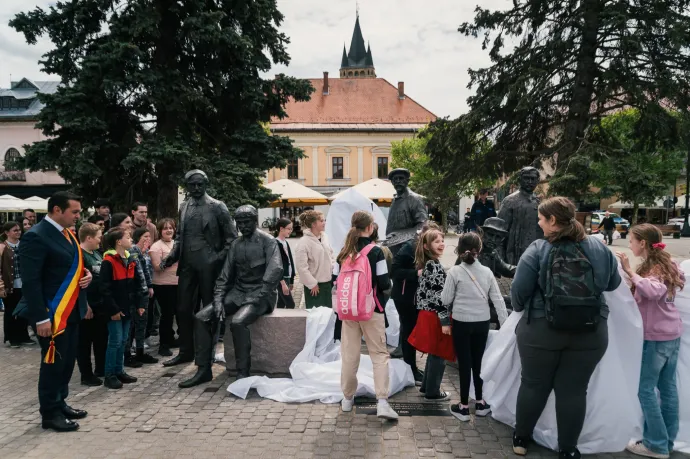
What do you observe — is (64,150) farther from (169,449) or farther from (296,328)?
(169,449)

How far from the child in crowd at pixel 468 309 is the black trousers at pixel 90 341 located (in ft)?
12.1

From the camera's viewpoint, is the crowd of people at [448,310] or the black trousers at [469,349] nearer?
the crowd of people at [448,310]

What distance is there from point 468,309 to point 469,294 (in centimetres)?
13

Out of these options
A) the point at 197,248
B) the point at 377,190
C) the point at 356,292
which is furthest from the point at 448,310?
the point at 377,190

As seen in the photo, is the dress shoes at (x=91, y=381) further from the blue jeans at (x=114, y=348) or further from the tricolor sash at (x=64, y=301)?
the tricolor sash at (x=64, y=301)

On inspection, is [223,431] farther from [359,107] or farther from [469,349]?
[359,107]

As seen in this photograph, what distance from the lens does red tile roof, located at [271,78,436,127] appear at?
50781 mm

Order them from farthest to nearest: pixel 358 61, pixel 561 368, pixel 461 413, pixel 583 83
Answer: pixel 358 61, pixel 583 83, pixel 461 413, pixel 561 368

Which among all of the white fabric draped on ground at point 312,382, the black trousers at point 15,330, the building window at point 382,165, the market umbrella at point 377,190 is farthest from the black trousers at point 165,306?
the building window at point 382,165

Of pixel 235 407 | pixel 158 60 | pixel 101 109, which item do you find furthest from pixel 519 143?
pixel 235 407

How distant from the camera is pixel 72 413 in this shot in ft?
14.8

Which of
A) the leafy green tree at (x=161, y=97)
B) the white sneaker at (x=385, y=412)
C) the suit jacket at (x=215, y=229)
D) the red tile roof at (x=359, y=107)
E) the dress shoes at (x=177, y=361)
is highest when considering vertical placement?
the red tile roof at (x=359, y=107)

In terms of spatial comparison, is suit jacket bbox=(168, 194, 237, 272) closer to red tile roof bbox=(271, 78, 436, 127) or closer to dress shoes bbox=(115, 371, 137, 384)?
dress shoes bbox=(115, 371, 137, 384)

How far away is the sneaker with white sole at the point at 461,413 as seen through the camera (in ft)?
14.3
